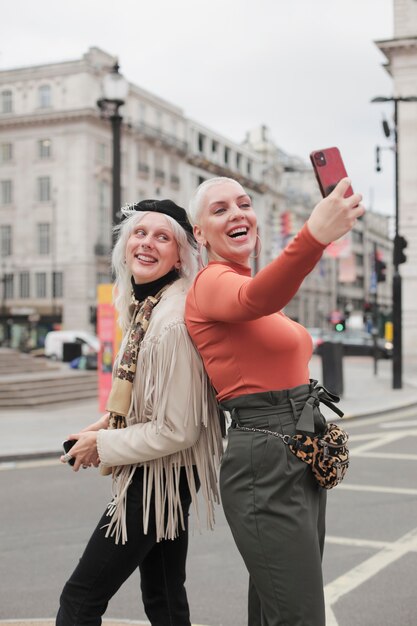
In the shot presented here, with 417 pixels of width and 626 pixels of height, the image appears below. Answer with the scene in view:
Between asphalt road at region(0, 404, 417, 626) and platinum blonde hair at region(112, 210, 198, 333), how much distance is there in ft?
6.42

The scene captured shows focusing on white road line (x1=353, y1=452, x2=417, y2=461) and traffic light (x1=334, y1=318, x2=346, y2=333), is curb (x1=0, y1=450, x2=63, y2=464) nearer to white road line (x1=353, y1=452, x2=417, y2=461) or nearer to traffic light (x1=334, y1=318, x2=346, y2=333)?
white road line (x1=353, y1=452, x2=417, y2=461)

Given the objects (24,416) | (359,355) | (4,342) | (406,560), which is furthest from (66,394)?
(4,342)

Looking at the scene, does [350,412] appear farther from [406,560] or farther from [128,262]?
[128,262]

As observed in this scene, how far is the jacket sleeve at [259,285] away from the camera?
220 centimetres

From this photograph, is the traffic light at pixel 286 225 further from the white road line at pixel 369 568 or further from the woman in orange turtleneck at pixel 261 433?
the woman in orange turtleneck at pixel 261 433

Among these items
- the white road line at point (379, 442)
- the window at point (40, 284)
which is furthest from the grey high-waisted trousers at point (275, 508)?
the window at point (40, 284)

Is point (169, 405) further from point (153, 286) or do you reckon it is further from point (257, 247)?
point (257, 247)

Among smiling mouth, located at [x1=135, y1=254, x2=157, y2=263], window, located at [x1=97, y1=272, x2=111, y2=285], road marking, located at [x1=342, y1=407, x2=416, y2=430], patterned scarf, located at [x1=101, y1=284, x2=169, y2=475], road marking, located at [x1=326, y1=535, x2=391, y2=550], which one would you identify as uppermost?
window, located at [x1=97, y1=272, x2=111, y2=285]

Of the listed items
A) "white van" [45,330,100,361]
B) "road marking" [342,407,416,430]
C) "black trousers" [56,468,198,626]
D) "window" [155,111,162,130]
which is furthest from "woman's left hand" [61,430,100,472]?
"window" [155,111,162,130]

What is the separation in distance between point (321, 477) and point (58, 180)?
58.8 meters

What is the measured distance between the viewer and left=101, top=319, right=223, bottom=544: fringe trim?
9.11 ft

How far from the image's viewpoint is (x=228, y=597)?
468cm

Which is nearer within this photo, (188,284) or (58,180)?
(188,284)

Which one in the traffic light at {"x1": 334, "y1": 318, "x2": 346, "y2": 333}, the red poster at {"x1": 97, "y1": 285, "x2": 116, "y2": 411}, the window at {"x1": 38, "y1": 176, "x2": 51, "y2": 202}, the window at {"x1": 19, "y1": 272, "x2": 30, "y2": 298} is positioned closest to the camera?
the red poster at {"x1": 97, "y1": 285, "x2": 116, "y2": 411}
